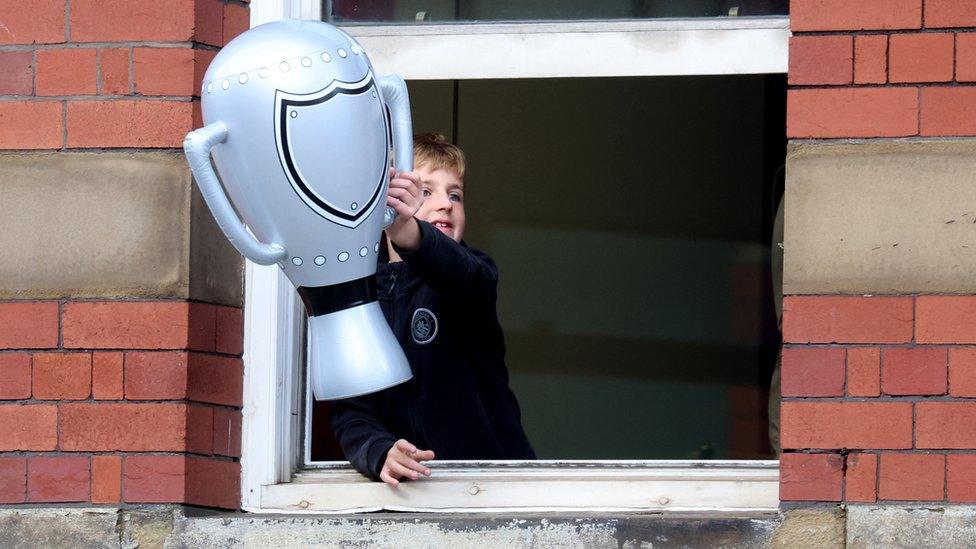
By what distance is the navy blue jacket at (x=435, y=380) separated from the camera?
315 centimetres

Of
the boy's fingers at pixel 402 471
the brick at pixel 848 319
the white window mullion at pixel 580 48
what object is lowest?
the boy's fingers at pixel 402 471

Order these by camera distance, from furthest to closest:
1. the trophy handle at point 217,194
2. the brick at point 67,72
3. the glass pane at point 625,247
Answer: the glass pane at point 625,247 < the brick at point 67,72 < the trophy handle at point 217,194

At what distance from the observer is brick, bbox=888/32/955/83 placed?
2828 mm

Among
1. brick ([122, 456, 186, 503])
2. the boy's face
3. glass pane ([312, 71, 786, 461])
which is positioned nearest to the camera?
brick ([122, 456, 186, 503])

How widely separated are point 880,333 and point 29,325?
1.57 meters

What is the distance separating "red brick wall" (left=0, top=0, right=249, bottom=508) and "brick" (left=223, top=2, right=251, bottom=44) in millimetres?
17

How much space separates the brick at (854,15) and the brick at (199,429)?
1.30m

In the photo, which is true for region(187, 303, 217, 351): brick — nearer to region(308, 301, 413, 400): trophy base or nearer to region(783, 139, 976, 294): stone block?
region(308, 301, 413, 400): trophy base

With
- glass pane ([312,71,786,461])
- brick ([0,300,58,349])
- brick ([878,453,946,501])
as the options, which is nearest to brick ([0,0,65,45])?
brick ([0,300,58,349])

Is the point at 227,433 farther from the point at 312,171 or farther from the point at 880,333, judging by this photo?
the point at 880,333

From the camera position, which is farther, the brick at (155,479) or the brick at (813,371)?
the brick at (155,479)

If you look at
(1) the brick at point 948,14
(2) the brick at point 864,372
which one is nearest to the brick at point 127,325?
(2) the brick at point 864,372

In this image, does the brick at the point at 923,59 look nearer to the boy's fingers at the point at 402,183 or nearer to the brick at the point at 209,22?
the boy's fingers at the point at 402,183

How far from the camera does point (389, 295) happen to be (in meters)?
3.20
